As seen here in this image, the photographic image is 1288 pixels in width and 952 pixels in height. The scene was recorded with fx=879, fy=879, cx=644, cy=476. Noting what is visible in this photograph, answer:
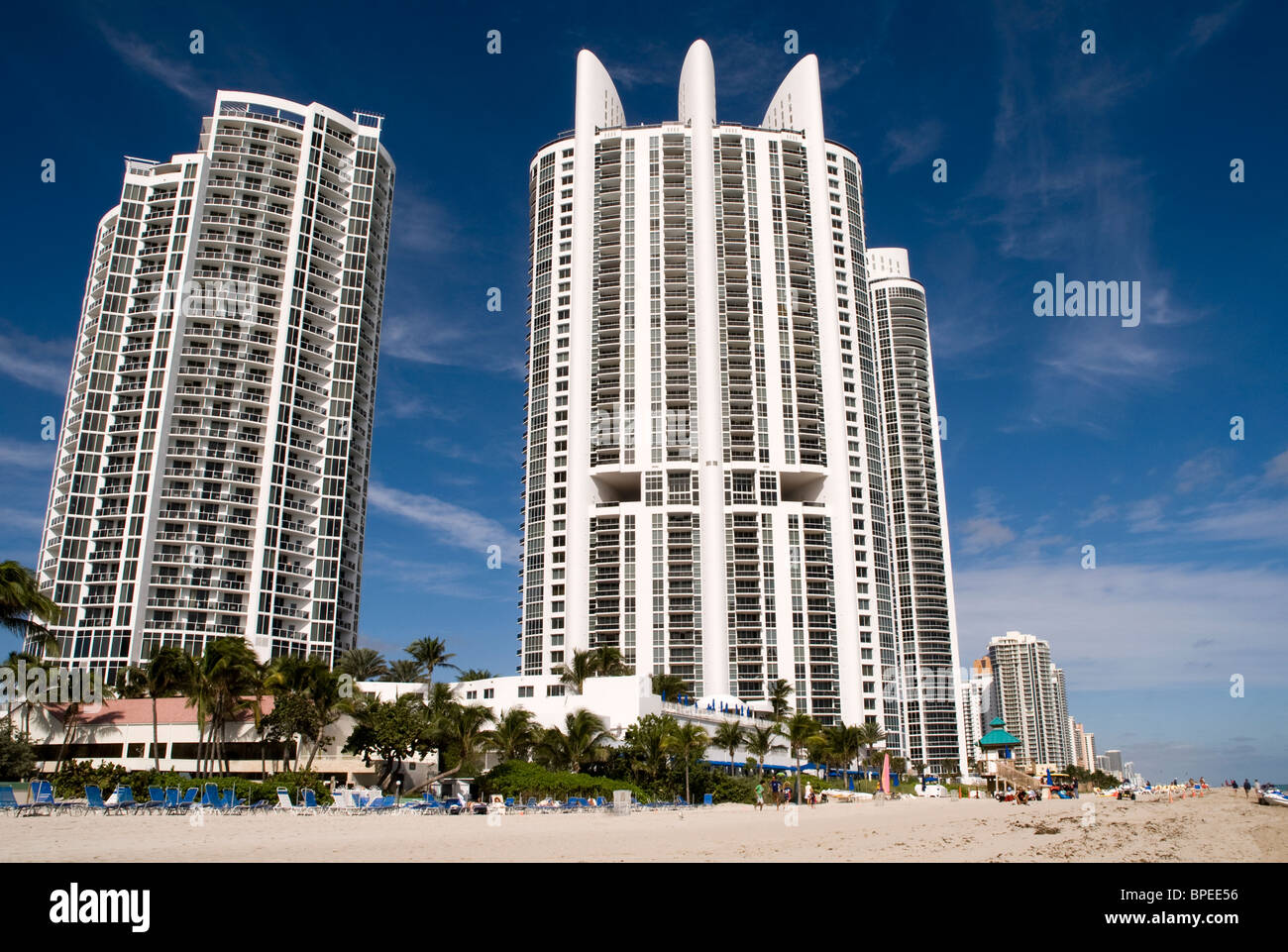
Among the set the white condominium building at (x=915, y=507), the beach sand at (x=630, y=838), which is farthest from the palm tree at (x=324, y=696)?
the white condominium building at (x=915, y=507)

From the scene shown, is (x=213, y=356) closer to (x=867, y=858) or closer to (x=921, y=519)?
(x=867, y=858)

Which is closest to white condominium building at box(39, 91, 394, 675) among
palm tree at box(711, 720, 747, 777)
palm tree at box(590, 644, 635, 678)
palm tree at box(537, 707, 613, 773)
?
palm tree at box(590, 644, 635, 678)

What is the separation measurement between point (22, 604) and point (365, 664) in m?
57.4

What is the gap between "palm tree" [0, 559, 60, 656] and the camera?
2983 cm

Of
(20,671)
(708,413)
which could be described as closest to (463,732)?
(20,671)

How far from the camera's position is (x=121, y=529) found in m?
86.5

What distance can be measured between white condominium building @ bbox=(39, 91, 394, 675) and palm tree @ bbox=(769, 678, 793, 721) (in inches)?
1834

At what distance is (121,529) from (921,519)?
10518cm

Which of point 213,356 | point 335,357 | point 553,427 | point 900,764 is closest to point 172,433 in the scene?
point 213,356

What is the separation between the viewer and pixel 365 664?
85.6 metres

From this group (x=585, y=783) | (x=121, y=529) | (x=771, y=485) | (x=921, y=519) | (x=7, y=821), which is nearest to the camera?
(x=7, y=821)

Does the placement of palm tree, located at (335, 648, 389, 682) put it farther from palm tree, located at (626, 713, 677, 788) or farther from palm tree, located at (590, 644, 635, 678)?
palm tree, located at (626, 713, 677, 788)

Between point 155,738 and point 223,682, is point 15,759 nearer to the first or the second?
point 155,738

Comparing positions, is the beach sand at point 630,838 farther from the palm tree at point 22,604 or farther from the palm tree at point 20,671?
the palm tree at point 20,671
